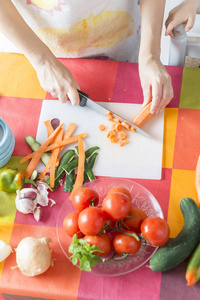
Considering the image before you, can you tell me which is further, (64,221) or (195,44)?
(195,44)

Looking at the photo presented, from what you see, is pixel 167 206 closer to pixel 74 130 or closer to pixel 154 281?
pixel 154 281

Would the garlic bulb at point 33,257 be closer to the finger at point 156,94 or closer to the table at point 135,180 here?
the table at point 135,180

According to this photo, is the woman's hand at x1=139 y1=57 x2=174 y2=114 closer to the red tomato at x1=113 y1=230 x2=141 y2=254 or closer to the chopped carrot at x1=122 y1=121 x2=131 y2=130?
Answer: the chopped carrot at x1=122 y1=121 x2=131 y2=130

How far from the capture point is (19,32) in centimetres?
139

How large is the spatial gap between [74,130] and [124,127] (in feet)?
0.69

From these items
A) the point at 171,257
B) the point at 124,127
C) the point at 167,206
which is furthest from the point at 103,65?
the point at 171,257

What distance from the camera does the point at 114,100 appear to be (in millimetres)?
1511

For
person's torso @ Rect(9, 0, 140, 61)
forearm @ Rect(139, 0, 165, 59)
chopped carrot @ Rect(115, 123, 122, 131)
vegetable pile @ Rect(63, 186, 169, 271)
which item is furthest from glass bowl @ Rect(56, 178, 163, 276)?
person's torso @ Rect(9, 0, 140, 61)

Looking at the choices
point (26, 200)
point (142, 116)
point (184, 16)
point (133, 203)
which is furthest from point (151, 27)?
point (26, 200)

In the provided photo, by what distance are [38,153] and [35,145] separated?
0.15ft

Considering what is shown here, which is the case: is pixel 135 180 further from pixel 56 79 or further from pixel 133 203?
pixel 56 79

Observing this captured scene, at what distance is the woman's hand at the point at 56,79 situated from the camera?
143cm

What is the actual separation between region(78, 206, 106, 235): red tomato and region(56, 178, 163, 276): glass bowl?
0.13 metres

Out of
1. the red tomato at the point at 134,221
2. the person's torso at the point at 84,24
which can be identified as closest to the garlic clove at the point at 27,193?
the red tomato at the point at 134,221
